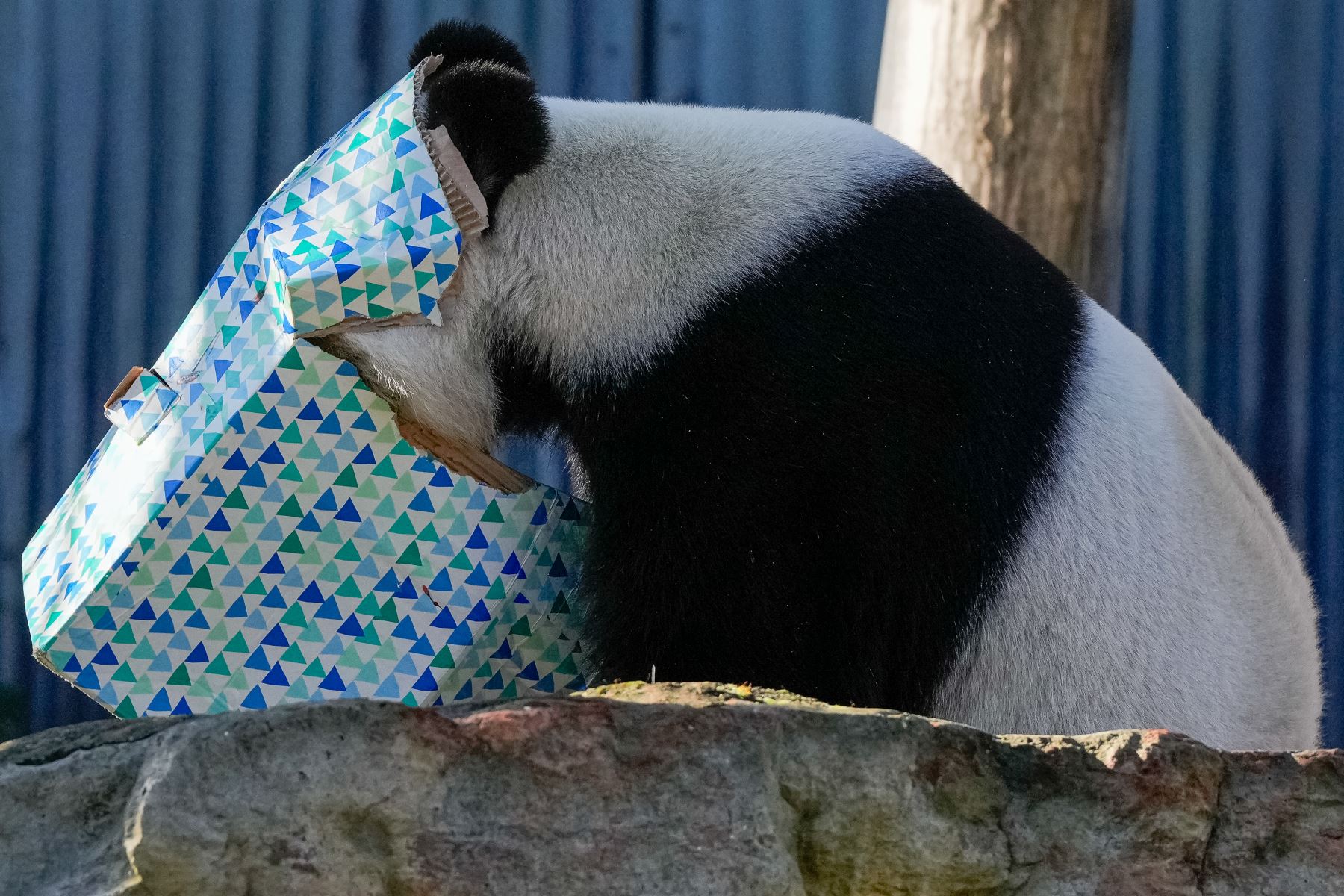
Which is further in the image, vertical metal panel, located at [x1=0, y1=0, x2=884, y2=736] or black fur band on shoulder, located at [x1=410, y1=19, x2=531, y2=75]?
vertical metal panel, located at [x1=0, y1=0, x2=884, y2=736]

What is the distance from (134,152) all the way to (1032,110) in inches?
75.0

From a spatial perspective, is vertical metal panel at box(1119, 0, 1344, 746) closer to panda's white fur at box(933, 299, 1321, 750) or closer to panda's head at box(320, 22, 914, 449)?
panda's white fur at box(933, 299, 1321, 750)

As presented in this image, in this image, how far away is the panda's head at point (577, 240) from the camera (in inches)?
76.1

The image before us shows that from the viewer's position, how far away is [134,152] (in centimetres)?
334

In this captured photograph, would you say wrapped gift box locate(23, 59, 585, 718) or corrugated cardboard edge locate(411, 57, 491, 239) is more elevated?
corrugated cardboard edge locate(411, 57, 491, 239)

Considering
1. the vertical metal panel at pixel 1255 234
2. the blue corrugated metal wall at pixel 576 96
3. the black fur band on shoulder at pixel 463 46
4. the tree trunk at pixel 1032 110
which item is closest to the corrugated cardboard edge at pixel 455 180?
the black fur band on shoulder at pixel 463 46

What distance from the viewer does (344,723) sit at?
3.71ft

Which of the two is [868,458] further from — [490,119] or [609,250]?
[490,119]

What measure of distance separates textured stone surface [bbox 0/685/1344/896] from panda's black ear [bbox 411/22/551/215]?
0.90m

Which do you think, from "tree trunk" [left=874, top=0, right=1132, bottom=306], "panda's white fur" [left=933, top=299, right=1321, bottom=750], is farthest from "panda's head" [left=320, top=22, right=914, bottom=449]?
"tree trunk" [left=874, top=0, right=1132, bottom=306]

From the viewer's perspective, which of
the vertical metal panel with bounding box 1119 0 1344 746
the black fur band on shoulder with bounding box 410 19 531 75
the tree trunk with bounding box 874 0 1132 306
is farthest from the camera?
the vertical metal panel with bounding box 1119 0 1344 746

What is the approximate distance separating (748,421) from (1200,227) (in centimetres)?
213

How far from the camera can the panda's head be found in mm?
1934

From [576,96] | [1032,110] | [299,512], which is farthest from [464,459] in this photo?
[576,96]
